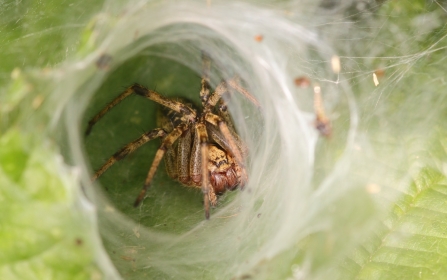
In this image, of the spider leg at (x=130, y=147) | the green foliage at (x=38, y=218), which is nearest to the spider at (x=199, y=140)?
the spider leg at (x=130, y=147)

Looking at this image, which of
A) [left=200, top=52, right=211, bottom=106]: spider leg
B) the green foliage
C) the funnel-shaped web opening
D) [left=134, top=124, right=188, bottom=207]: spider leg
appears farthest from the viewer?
[left=200, top=52, right=211, bottom=106]: spider leg

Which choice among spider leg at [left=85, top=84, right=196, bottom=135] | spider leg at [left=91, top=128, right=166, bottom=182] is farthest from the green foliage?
spider leg at [left=85, top=84, right=196, bottom=135]

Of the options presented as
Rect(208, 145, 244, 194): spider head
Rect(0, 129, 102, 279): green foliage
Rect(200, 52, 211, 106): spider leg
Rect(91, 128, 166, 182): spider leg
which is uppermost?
Rect(200, 52, 211, 106): spider leg

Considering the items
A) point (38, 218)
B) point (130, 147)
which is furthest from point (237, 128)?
point (38, 218)

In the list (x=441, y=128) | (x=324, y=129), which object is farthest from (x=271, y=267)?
(x=441, y=128)

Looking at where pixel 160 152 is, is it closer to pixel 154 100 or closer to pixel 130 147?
pixel 130 147

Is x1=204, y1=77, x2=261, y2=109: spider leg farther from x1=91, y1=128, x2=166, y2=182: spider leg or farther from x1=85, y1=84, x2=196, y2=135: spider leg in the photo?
x1=91, y1=128, x2=166, y2=182: spider leg
